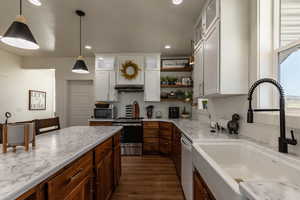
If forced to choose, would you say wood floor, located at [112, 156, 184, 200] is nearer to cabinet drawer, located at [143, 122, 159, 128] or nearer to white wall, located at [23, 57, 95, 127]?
cabinet drawer, located at [143, 122, 159, 128]

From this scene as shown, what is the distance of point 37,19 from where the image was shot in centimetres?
270

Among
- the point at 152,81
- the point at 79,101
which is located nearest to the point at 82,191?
the point at 152,81

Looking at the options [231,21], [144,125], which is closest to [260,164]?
[231,21]

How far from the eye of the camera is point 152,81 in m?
4.25

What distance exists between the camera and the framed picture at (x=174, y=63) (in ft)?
14.3

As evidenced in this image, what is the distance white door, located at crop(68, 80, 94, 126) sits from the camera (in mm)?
5051

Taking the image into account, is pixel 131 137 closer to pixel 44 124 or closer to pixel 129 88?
pixel 129 88

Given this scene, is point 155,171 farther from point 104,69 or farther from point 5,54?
point 5,54

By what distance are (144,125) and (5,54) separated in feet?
14.2

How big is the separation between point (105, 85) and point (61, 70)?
1.74 metres

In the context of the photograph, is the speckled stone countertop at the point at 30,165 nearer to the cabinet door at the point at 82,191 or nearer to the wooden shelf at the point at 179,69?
the cabinet door at the point at 82,191

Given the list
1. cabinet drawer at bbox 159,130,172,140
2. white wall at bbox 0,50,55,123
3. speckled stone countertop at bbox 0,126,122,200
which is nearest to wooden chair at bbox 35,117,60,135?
speckled stone countertop at bbox 0,126,122,200

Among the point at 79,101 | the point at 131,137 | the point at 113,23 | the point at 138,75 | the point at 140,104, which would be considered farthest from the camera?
the point at 79,101

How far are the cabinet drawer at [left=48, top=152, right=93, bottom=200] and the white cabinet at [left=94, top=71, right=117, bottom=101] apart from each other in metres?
3.06
